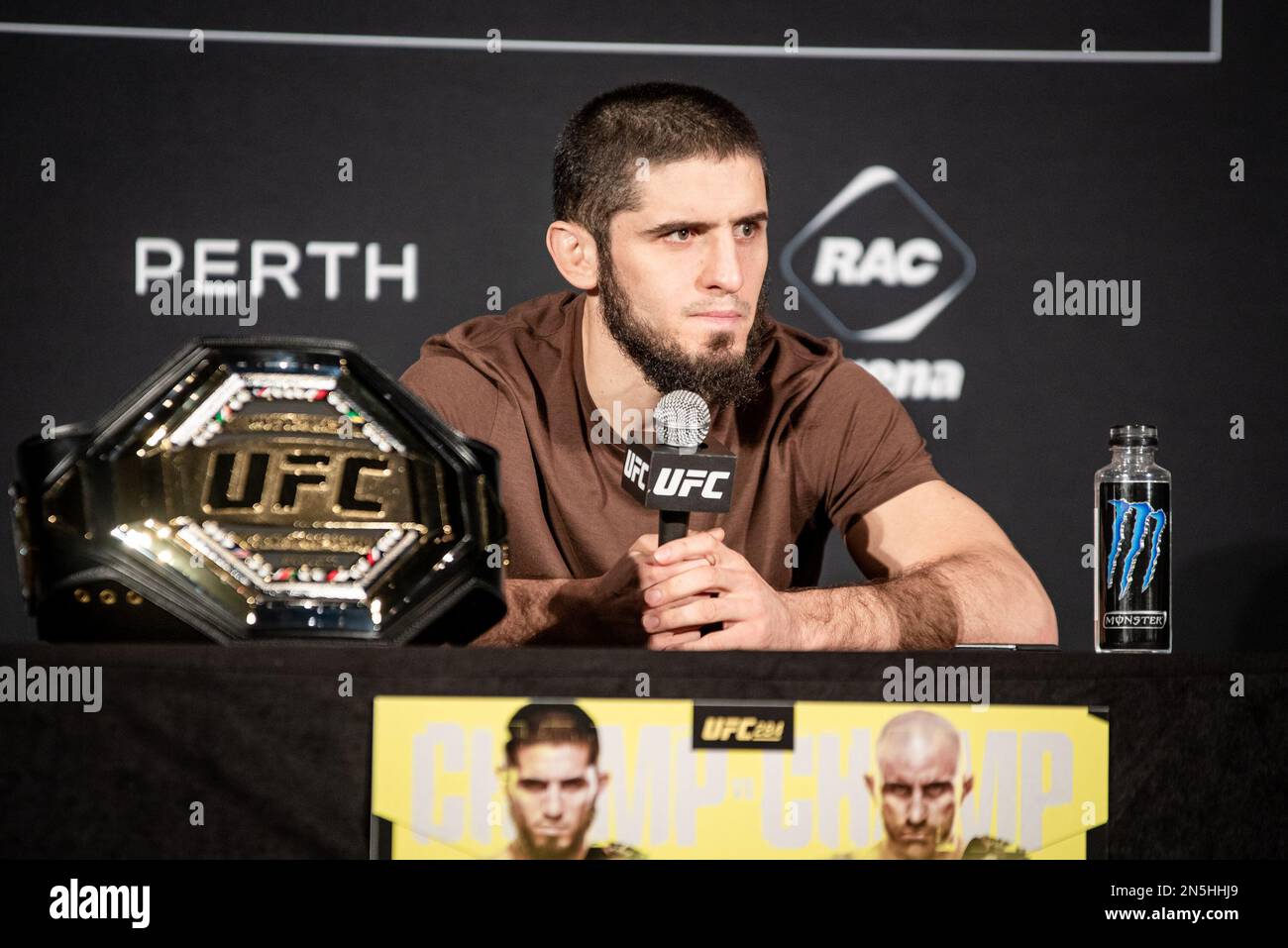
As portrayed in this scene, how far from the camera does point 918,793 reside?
83 cm

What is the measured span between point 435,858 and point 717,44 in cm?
221

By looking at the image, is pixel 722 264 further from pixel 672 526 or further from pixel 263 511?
pixel 263 511

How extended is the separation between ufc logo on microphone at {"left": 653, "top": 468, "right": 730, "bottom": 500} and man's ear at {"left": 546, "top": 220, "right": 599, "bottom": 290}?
0.96 metres

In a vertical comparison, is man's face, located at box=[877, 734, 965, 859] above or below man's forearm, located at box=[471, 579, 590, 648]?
below

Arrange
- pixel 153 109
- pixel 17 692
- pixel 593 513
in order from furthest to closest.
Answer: pixel 153 109, pixel 593 513, pixel 17 692

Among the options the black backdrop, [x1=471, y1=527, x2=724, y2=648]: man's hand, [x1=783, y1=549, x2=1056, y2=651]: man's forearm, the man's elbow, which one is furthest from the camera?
the black backdrop

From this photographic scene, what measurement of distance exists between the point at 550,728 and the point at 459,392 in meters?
1.02

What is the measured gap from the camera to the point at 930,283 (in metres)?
2.60

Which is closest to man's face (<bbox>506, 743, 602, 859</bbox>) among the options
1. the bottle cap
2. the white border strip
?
the bottle cap

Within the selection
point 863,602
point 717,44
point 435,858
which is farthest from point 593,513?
point 717,44

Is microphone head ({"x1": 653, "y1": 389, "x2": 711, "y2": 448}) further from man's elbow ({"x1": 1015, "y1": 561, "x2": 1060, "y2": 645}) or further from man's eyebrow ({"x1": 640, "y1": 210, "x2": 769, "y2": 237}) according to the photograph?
man's eyebrow ({"x1": 640, "y1": 210, "x2": 769, "y2": 237})

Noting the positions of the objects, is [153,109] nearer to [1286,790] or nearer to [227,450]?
[227,450]

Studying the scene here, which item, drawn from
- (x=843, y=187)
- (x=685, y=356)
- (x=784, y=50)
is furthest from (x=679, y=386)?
(x=784, y=50)

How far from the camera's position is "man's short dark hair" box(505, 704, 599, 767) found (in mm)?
819
